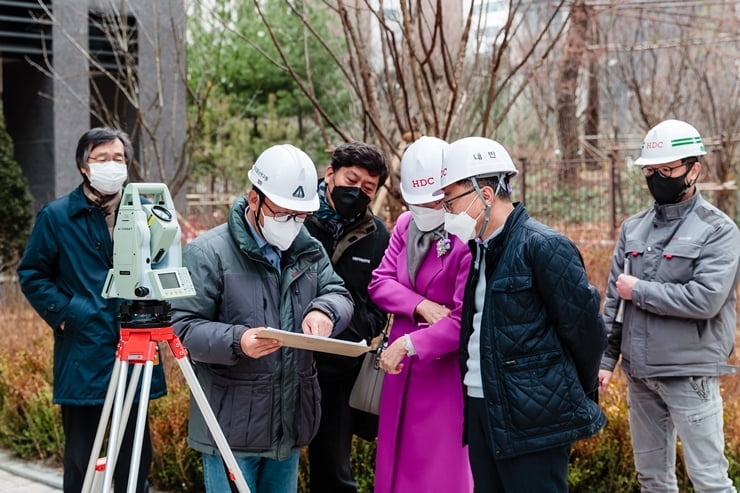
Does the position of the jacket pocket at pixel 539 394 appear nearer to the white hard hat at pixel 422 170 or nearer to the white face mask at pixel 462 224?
the white face mask at pixel 462 224

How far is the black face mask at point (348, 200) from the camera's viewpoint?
409cm

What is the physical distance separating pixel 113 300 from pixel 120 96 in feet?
31.8

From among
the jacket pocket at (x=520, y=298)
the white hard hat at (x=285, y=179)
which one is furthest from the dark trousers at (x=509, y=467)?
the white hard hat at (x=285, y=179)

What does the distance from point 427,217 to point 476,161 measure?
578 mm

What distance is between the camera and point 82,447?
419 cm

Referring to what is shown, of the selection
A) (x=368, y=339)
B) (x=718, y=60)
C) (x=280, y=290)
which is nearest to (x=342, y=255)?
(x=368, y=339)

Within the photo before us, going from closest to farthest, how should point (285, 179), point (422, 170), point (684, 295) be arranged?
point (285, 179), point (422, 170), point (684, 295)

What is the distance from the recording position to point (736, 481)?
16.0 feet

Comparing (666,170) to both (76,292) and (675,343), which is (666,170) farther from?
(76,292)

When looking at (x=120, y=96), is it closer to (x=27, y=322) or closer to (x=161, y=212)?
(x=27, y=322)

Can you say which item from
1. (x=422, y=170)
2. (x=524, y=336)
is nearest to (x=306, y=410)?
(x=524, y=336)

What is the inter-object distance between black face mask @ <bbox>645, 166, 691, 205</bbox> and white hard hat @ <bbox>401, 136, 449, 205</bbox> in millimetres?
1085

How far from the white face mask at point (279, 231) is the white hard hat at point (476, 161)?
0.64m

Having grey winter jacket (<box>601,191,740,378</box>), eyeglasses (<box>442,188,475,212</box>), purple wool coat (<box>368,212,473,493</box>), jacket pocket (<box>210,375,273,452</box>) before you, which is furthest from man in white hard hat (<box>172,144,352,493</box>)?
grey winter jacket (<box>601,191,740,378</box>)
